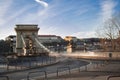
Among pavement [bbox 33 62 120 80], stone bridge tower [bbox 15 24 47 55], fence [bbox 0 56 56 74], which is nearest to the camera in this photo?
pavement [bbox 33 62 120 80]

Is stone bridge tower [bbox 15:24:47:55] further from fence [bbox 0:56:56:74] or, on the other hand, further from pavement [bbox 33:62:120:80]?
pavement [bbox 33:62:120:80]

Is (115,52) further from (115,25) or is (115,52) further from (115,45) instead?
(115,25)

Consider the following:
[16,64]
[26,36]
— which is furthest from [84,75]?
[26,36]

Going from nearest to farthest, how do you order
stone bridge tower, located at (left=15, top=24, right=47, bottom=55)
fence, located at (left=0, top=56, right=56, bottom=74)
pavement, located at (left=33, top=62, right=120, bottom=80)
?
pavement, located at (left=33, top=62, right=120, bottom=80) → fence, located at (left=0, top=56, right=56, bottom=74) → stone bridge tower, located at (left=15, top=24, right=47, bottom=55)

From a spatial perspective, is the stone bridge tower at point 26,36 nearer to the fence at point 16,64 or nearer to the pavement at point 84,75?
the fence at point 16,64

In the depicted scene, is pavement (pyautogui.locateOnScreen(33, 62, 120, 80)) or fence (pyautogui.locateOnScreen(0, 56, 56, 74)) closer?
pavement (pyautogui.locateOnScreen(33, 62, 120, 80))

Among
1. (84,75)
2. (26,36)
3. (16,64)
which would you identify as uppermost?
(26,36)

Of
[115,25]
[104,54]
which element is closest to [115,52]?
[104,54]

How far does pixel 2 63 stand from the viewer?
39.7 m

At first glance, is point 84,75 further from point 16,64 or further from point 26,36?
point 26,36

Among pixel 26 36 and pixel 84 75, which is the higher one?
pixel 26 36

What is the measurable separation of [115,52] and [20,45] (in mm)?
45825

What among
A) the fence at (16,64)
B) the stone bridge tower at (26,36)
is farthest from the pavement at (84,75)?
the stone bridge tower at (26,36)

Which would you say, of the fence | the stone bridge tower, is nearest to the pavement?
the fence
